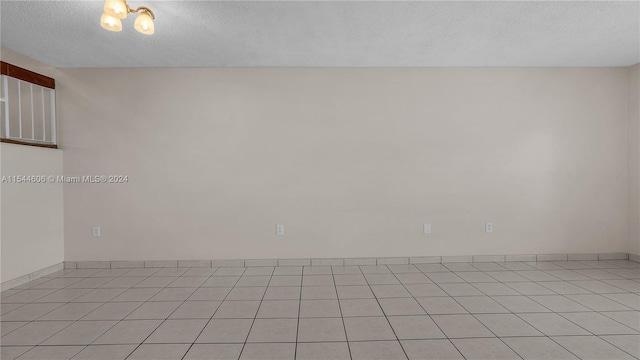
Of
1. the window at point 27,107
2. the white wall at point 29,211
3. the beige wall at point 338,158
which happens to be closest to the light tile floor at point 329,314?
the white wall at point 29,211

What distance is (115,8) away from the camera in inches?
81.1

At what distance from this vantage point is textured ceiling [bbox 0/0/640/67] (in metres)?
2.65

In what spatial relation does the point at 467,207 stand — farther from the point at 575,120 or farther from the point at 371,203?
the point at 575,120

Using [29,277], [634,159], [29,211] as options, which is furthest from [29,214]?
[634,159]

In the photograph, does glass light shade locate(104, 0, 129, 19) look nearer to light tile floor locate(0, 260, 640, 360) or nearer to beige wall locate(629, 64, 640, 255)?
light tile floor locate(0, 260, 640, 360)

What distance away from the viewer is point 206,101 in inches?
158

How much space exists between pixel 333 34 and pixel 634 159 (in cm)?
421

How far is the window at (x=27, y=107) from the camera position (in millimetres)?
3309

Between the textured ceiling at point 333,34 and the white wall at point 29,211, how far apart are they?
3.30ft

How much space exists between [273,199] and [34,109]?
9.86 ft

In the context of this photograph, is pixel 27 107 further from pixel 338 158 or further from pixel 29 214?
pixel 338 158

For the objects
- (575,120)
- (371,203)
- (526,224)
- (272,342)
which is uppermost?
(575,120)

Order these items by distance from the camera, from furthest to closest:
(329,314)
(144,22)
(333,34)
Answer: (333,34) < (329,314) < (144,22)

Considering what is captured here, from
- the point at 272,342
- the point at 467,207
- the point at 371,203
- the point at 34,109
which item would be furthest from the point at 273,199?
the point at 34,109
